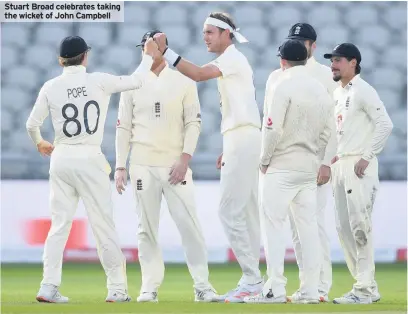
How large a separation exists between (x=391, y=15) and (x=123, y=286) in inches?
312

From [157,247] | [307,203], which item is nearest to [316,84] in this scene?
[307,203]

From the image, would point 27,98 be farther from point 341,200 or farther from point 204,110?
point 341,200

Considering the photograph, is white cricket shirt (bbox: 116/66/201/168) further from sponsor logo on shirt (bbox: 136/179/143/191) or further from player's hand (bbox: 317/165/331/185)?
player's hand (bbox: 317/165/331/185)

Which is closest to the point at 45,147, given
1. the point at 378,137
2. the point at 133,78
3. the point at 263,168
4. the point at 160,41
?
the point at 133,78

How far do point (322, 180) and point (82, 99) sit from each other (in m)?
1.55

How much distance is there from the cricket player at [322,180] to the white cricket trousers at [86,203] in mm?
1123

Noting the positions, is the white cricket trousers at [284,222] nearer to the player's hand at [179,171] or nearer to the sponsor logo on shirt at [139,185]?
the player's hand at [179,171]

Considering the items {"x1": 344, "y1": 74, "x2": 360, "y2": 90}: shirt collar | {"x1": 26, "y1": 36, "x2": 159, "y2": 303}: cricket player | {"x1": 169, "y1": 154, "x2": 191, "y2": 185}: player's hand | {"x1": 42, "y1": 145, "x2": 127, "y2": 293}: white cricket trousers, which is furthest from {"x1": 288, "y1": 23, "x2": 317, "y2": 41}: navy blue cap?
{"x1": 42, "y1": 145, "x2": 127, "y2": 293}: white cricket trousers

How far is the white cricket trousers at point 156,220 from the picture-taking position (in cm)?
765

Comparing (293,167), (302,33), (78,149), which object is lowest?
(293,167)

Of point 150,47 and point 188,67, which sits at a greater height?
point 150,47

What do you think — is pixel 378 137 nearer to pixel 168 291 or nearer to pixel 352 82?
pixel 352 82

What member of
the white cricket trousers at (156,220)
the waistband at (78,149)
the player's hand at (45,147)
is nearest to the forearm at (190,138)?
the white cricket trousers at (156,220)

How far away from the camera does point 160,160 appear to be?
766 cm
